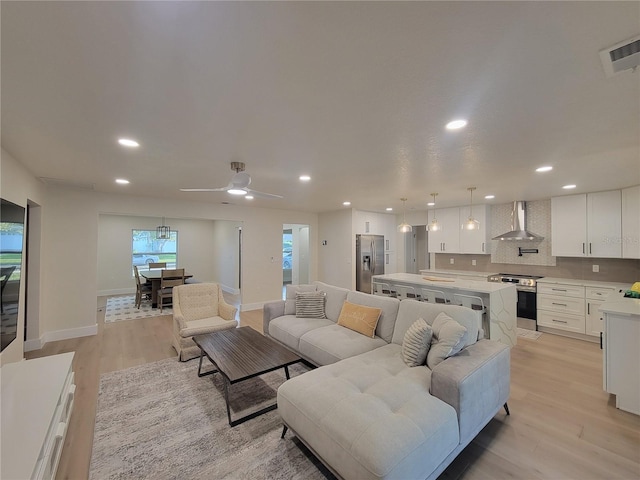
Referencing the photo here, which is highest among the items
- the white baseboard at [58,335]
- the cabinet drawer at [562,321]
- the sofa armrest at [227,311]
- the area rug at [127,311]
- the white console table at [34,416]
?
the sofa armrest at [227,311]

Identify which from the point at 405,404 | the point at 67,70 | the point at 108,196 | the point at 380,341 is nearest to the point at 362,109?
the point at 67,70

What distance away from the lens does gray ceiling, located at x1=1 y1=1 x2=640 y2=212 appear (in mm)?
1087

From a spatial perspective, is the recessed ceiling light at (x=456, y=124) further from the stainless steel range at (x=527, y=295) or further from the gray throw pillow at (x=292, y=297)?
the stainless steel range at (x=527, y=295)

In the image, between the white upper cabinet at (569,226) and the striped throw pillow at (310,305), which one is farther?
the white upper cabinet at (569,226)

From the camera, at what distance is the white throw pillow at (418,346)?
2.34 metres

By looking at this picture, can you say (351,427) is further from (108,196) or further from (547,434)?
(108,196)

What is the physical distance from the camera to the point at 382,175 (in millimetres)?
3539

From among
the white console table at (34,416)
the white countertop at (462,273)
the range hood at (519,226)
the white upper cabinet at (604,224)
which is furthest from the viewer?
the white countertop at (462,273)

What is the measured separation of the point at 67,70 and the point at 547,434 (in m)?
4.11

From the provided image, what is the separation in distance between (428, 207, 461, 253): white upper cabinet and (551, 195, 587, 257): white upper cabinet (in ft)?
5.64

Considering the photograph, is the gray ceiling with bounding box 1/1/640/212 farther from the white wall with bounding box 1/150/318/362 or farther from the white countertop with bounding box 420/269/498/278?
the white countertop with bounding box 420/269/498/278

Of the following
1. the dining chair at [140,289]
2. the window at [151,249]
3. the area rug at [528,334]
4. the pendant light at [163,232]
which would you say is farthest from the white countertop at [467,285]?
the window at [151,249]

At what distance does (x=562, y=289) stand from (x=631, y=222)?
1.36 m

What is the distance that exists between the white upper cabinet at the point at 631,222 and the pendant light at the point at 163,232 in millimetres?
10236
